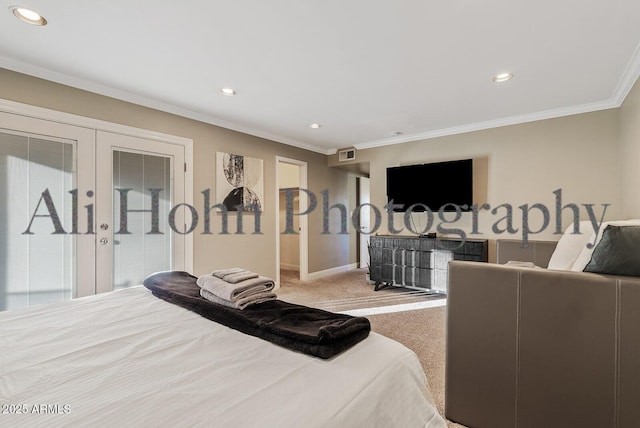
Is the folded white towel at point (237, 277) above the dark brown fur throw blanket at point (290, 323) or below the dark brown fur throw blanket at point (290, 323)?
above

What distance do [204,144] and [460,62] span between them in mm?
2885

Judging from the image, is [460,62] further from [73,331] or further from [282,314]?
[73,331]

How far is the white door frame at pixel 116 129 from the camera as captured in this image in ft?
7.68

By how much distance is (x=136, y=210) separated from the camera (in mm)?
2990

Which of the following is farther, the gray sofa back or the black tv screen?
the black tv screen

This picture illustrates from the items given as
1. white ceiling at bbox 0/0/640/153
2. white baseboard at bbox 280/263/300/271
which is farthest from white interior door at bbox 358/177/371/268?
white ceiling at bbox 0/0/640/153

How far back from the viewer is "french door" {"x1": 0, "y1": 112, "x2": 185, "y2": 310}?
91.8 inches

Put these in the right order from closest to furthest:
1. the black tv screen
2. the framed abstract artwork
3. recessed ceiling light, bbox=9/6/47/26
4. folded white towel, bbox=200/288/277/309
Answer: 1. folded white towel, bbox=200/288/277/309
2. recessed ceiling light, bbox=9/6/47/26
3. the framed abstract artwork
4. the black tv screen

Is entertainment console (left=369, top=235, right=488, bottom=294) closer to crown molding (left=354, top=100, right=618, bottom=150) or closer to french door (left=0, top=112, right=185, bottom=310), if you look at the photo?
crown molding (left=354, top=100, right=618, bottom=150)

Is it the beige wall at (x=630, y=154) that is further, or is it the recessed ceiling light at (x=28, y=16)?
the beige wall at (x=630, y=154)

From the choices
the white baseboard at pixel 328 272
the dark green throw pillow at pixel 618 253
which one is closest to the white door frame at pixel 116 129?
the white baseboard at pixel 328 272

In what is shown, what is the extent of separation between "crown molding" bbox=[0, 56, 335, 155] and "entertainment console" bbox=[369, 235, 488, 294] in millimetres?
2402

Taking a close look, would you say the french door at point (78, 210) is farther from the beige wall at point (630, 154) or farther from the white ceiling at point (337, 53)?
the beige wall at point (630, 154)

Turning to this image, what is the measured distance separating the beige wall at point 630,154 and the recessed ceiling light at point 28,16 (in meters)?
4.53
